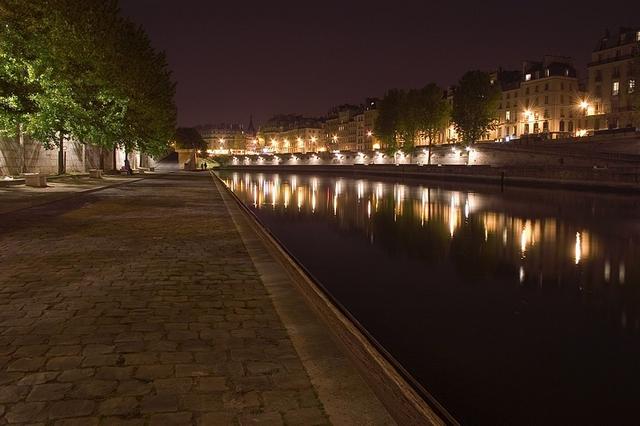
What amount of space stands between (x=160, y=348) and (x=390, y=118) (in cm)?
9962

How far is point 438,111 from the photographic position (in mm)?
94875

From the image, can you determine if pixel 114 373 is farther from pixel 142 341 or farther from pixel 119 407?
pixel 142 341

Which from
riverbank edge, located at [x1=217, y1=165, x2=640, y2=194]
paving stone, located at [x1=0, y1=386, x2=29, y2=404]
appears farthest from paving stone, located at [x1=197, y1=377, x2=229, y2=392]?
riverbank edge, located at [x1=217, y1=165, x2=640, y2=194]

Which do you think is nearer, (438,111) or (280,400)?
(280,400)

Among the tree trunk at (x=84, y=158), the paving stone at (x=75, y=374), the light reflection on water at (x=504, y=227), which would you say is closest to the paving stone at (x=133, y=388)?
the paving stone at (x=75, y=374)

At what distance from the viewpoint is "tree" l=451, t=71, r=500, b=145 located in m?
83.3

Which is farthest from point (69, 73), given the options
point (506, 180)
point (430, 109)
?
point (430, 109)

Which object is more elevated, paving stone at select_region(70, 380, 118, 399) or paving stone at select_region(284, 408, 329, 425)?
paving stone at select_region(70, 380, 118, 399)

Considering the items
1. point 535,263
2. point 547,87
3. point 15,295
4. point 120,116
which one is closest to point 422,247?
point 535,263

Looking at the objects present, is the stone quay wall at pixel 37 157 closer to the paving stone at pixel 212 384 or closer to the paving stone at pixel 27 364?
the paving stone at pixel 27 364

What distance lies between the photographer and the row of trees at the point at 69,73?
26.5 m

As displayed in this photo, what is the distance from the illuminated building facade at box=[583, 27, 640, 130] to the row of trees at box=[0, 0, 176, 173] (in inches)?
2790

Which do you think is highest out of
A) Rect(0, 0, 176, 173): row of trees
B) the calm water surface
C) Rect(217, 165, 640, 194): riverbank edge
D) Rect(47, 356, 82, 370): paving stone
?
Rect(0, 0, 176, 173): row of trees

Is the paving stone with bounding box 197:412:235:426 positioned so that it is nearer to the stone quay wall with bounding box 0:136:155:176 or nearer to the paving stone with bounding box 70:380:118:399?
the paving stone with bounding box 70:380:118:399
